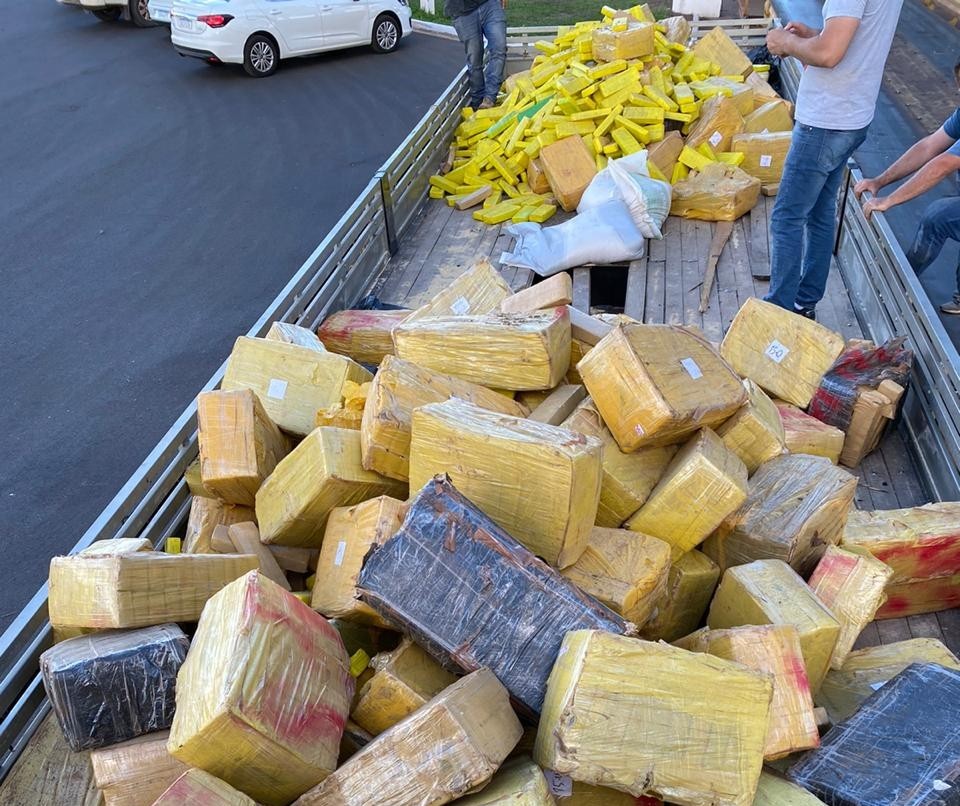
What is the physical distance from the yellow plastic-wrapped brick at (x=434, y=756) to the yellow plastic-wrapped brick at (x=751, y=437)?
150cm

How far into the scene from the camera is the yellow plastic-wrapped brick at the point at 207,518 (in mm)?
2983

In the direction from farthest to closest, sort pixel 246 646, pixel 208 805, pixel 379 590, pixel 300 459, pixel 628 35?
pixel 628 35, pixel 300 459, pixel 379 590, pixel 246 646, pixel 208 805

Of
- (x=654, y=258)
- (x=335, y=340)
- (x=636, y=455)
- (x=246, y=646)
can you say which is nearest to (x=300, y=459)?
(x=246, y=646)

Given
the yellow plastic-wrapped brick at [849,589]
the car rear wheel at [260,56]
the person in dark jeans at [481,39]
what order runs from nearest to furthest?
the yellow plastic-wrapped brick at [849,589] → the person in dark jeans at [481,39] → the car rear wheel at [260,56]

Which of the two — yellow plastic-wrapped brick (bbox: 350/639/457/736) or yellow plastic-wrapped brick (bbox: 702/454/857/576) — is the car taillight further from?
yellow plastic-wrapped brick (bbox: 350/639/457/736)

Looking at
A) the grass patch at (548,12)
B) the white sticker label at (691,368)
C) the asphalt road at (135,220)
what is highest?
the grass patch at (548,12)

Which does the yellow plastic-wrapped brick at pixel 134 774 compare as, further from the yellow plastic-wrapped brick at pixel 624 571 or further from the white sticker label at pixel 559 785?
the yellow plastic-wrapped brick at pixel 624 571

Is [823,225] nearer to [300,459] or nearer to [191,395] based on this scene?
[300,459]

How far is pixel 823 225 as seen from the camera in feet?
14.7

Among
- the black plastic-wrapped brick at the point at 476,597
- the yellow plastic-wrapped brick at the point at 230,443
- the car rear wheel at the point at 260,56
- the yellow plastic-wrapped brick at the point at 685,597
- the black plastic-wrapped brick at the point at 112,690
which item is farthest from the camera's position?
the car rear wheel at the point at 260,56

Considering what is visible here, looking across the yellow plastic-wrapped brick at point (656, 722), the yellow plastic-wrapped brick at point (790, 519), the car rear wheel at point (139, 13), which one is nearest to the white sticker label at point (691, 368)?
the yellow plastic-wrapped brick at point (790, 519)

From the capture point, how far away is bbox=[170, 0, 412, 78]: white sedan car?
1121 centimetres

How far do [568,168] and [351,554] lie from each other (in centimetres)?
434

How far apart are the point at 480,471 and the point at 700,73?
6.14 metres
